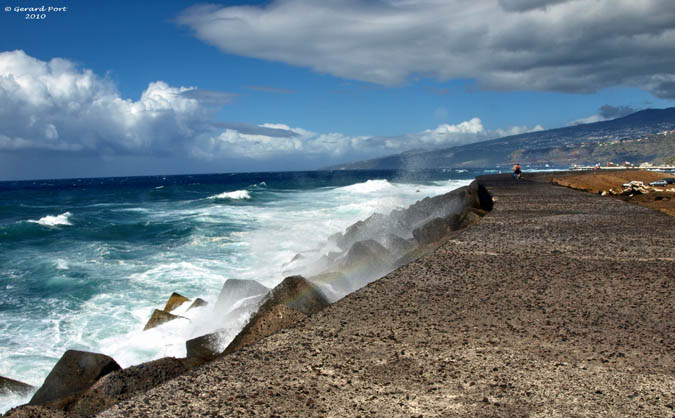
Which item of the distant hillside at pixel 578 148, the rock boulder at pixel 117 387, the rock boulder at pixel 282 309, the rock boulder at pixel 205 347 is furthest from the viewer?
the distant hillside at pixel 578 148

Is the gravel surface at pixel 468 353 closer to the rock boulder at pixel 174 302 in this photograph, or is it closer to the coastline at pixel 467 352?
the coastline at pixel 467 352

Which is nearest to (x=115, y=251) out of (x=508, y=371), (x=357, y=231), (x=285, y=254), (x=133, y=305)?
(x=285, y=254)

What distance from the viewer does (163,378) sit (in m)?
2.91

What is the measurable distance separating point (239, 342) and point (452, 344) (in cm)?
166

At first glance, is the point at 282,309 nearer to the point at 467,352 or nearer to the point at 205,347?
the point at 205,347

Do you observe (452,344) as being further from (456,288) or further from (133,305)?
(133,305)

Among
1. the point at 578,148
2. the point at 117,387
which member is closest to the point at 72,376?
the point at 117,387

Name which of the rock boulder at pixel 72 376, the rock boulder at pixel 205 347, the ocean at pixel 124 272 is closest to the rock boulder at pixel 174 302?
the ocean at pixel 124 272

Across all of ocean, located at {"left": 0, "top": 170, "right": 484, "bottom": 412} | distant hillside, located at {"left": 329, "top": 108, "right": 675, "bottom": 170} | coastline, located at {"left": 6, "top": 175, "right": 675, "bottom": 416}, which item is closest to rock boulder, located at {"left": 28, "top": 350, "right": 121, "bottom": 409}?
ocean, located at {"left": 0, "top": 170, "right": 484, "bottom": 412}

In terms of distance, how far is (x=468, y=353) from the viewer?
72.9 inches

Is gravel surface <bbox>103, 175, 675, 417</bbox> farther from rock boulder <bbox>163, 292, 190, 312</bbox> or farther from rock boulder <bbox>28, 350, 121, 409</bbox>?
rock boulder <bbox>163, 292, 190, 312</bbox>

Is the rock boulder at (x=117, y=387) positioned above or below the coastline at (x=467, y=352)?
below

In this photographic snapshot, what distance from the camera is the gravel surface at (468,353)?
152 centimetres

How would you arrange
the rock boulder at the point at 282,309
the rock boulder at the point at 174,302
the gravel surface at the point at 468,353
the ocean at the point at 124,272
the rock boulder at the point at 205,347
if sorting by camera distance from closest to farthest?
the gravel surface at the point at 468,353 → the rock boulder at the point at 282,309 → the rock boulder at the point at 205,347 → the ocean at the point at 124,272 → the rock boulder at the point at 174,302
